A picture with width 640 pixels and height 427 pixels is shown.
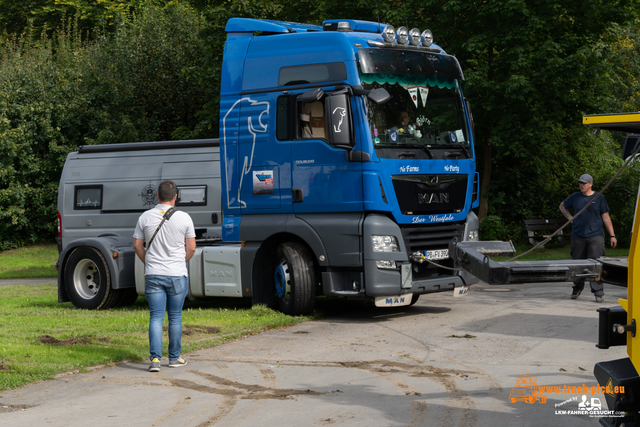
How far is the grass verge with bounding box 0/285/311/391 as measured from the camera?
7387mm

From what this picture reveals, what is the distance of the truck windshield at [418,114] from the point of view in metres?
9.83

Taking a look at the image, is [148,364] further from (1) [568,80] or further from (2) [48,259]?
(2) [48,259]

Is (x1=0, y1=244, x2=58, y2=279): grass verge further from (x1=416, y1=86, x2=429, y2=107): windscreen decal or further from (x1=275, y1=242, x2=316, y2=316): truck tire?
(x1=416, y1=86, x2=429, y2=107): windscreen decal

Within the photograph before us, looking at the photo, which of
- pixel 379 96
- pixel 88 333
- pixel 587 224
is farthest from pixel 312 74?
pixel 587 224

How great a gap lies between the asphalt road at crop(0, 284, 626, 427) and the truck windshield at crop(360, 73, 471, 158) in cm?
Result: 253

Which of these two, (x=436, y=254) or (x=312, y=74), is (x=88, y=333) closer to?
(x=312, y=74)

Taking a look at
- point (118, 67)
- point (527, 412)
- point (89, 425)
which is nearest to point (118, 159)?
Answer: point (89, 425)

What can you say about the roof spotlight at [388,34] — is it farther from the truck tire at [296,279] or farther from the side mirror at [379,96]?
the truck tire at [296,279]

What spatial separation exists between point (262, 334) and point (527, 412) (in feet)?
14.7

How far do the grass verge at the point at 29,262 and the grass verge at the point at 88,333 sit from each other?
26.0 ft

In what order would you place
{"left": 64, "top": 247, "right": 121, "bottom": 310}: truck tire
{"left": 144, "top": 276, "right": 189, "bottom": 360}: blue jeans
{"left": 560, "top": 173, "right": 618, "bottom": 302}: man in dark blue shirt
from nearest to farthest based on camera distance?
1. {"left": 144, "top": 276, "right": 189, "bottom": 360}: blue jeans
2. {"left": 560, "top": 173, "right": 618, "bottom": 302}: man in dark blue shirt
3. {"left": 64, "top": 247, "right": 121, "bottom": 310}: truck tire

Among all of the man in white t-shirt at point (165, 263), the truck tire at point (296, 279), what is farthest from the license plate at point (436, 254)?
the man in white t-shirt at point (165, 263)

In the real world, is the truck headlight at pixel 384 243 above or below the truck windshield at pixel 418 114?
below

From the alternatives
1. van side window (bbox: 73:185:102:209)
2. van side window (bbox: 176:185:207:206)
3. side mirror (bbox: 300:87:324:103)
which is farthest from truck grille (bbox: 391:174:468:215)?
van side window (bbox: 73:185:102:209)
